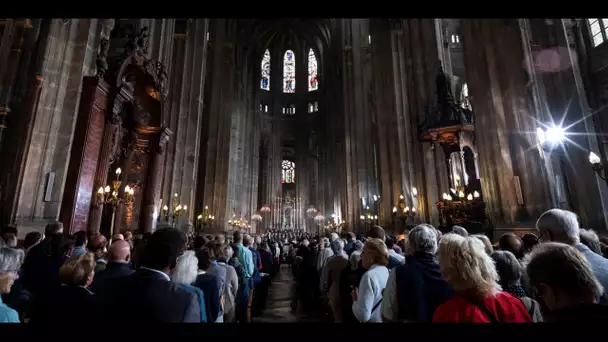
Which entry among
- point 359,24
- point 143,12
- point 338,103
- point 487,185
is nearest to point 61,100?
point 143,12

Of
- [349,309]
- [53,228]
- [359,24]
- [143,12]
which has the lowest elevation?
[349,309]

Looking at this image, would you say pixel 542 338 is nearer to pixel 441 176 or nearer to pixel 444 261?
pixel 444 261

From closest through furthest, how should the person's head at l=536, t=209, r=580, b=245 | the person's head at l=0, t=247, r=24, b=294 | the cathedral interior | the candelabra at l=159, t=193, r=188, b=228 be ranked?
the person's head at l=0, t=247, r=24, b=294 → the person's head at l=536, t=209, r=580, b=245 → the cathedral interior → the candelabra at l=159, t=193, r=188, b=228

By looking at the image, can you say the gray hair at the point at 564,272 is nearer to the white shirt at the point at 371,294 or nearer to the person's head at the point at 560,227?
the person's head at the point at 560,227

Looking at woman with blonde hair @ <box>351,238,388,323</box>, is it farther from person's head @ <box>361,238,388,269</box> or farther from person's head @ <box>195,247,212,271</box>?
person's head @ <box>195,247,212,271</box>

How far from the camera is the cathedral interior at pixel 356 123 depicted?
6.77m

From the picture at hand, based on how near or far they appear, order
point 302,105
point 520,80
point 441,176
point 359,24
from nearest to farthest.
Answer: point 520,80 → point 441,176 → point 359,24 → point 302,105

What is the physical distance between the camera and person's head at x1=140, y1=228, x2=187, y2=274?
1.72 meters

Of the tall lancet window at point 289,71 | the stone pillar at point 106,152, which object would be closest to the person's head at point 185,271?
the stone pillar at point 106,152

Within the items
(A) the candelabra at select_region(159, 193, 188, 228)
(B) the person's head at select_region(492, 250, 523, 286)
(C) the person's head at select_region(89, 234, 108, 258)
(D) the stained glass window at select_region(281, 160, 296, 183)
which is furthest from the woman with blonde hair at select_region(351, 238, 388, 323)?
(D) the stained glass window at select_region(281, 160, 296, 183)

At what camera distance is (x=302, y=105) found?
4403 centimetres

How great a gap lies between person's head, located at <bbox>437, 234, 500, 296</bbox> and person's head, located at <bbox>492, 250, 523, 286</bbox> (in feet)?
3.31

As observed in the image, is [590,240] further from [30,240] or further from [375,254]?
[30,240]

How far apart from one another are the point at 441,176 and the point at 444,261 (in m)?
12.4
